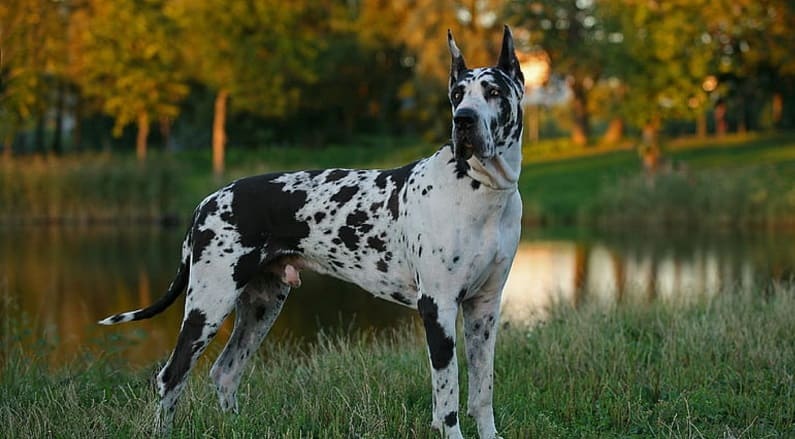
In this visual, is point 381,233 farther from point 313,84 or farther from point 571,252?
point 313,84

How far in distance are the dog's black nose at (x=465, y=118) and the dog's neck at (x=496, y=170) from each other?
25 centimetres

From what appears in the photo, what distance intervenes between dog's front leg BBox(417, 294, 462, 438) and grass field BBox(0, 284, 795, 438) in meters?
0.24

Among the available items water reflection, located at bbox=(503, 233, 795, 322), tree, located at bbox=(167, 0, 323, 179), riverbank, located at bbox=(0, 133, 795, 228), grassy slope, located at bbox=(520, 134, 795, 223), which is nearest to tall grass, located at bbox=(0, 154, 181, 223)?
riverbank, located at bbox=(0, 133, 795, 228)

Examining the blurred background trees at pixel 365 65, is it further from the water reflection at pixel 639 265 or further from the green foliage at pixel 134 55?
the water reflection at pixel 639 265

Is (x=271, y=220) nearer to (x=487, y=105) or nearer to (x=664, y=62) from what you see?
(x=487, y=105)

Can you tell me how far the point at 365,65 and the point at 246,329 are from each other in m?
42.2

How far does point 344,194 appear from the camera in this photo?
17.4 feet

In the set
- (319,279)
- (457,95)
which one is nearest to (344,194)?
(457,95)

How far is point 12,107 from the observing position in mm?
9219

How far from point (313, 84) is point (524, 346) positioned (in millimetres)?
38732

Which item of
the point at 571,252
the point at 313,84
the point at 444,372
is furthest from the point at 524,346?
the point at 313,84

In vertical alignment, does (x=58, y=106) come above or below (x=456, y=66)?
above

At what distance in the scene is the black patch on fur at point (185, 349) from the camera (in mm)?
5352

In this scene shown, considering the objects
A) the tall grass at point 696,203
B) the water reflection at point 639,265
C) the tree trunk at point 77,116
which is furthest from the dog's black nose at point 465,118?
the tree trunk at point 77,116
